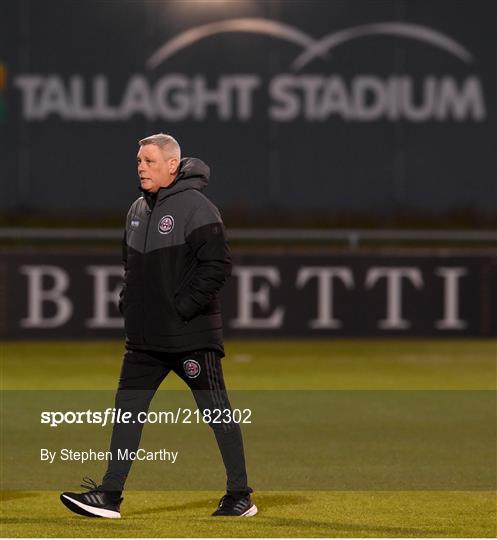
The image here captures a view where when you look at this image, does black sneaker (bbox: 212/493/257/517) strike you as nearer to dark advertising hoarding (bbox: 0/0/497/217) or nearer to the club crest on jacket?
the club crest on jacket

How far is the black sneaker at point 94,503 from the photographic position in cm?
747

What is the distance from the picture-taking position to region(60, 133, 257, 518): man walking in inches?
286

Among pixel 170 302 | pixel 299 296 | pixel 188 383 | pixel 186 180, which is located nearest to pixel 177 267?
pixel 170 302

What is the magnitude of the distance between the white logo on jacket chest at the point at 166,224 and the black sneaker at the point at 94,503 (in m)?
1.29

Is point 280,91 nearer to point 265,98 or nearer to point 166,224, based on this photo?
point 265,98

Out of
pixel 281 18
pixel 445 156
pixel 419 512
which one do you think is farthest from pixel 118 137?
pixel 419 512

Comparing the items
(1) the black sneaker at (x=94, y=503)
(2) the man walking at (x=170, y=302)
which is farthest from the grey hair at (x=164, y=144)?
(1) the black sneaker at (x=94, y=503)

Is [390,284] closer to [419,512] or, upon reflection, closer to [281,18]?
[281,18]

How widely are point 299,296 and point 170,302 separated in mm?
Result: 10071

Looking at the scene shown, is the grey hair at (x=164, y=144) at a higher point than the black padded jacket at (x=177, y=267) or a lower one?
higher

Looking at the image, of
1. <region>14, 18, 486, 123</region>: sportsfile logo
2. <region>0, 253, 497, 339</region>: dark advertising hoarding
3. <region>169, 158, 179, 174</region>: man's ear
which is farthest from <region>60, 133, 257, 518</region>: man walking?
<region>14, 18, 486, 123</region>: sportsfile logo

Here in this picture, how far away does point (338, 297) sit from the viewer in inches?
687

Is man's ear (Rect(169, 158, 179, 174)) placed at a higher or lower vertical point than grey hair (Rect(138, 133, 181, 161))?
lower

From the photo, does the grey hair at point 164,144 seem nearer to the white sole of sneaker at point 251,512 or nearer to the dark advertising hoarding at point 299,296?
the white sole of sneaker at point 251,512
